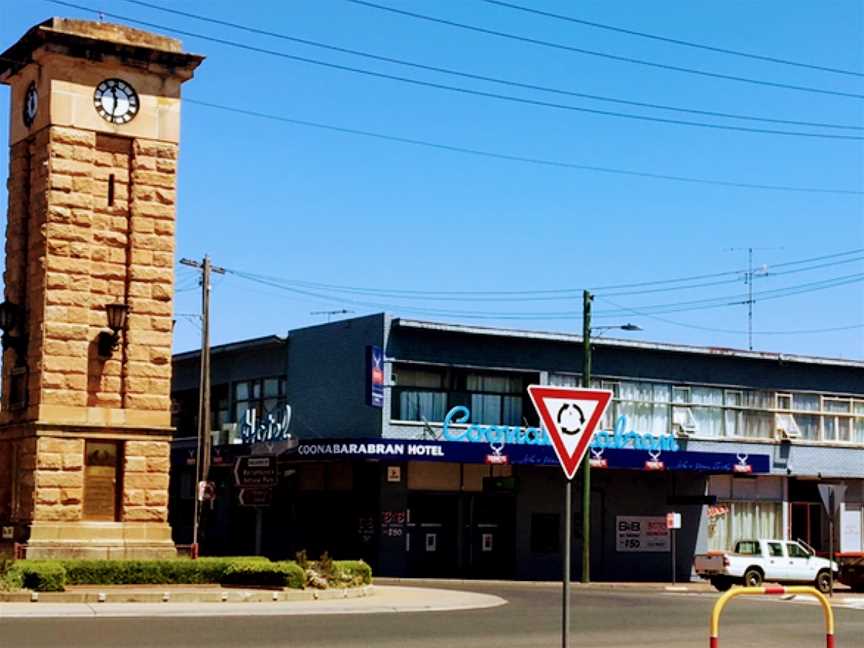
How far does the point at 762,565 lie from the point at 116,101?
80.0 feet

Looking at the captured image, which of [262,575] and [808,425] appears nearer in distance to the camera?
[262,575]

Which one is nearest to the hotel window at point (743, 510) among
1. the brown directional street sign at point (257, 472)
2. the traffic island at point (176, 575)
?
the brown directional street sign at point (257, 472)

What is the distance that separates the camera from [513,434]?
46.6 metres

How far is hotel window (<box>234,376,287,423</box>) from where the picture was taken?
167ft

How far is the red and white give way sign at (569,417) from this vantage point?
12.8 m

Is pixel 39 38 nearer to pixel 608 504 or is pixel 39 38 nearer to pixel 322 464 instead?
pixel 322 464

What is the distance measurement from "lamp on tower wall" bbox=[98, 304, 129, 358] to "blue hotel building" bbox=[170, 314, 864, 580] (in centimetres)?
1581

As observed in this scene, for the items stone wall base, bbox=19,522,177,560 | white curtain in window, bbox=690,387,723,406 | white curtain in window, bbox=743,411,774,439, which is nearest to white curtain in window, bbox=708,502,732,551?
white curtain in window, bbox=743,411,774,439

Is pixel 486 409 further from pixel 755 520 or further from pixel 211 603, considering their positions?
pixel 211 603

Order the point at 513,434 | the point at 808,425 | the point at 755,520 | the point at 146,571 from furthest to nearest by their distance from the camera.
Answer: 1. the point at 808,425
2. the point at 755,520
3. the point at 513,434
4. the point at 146,571

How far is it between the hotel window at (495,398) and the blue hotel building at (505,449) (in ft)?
0.19

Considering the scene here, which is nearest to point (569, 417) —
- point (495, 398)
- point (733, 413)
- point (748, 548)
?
point (748, 548)

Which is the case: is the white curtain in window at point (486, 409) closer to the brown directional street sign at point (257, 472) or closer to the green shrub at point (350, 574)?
the brown directional street sign at point (257, 472)

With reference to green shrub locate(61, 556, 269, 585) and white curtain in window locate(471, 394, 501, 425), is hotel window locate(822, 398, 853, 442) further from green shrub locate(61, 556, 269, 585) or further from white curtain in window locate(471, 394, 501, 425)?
green shrub locate(61, 556, 269, 585)
